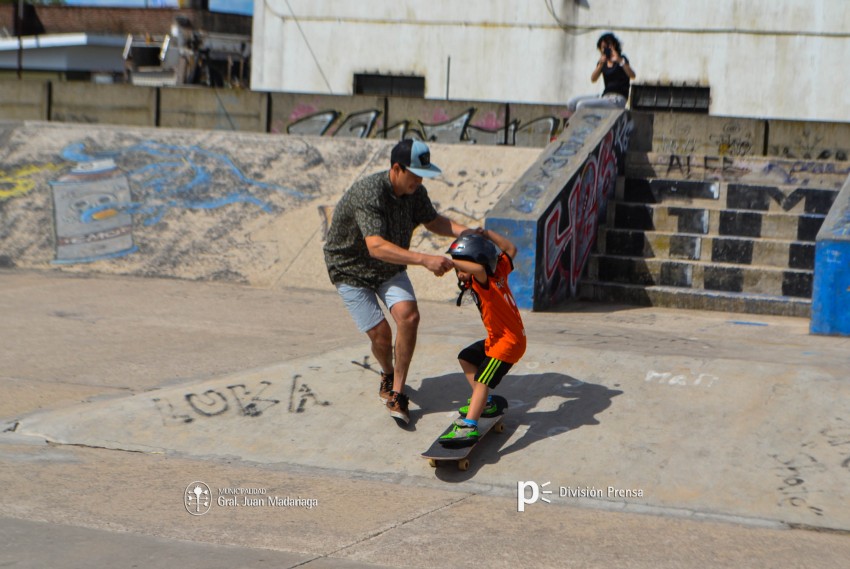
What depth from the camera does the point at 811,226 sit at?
1060cm

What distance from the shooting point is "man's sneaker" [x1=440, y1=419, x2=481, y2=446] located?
5.58 m

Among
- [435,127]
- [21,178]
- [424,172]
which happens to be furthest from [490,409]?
[21,178]

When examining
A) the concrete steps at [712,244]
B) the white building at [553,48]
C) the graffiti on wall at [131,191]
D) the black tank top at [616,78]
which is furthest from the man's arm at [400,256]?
the white building at [553,48]

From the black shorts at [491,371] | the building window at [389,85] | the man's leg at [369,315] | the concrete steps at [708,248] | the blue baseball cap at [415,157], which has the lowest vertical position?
the black shorts at [491,371]

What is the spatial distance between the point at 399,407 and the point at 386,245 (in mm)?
986

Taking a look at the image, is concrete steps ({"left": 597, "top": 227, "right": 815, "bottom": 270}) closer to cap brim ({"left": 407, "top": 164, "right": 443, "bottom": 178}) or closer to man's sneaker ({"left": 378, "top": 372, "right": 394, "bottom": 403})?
man's sneaker ({"left": 378, "top": 372, "right": 394, "bottom": 403})

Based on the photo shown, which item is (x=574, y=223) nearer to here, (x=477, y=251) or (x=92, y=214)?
(x=477, y=251)

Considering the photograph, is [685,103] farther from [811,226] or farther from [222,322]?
[222,322]

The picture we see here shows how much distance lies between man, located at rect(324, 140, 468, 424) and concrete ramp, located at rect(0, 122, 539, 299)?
4.23 metres

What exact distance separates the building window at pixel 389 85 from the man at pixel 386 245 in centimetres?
1528

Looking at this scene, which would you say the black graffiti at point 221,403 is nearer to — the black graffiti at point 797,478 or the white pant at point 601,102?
the black graffiti at point 797,478

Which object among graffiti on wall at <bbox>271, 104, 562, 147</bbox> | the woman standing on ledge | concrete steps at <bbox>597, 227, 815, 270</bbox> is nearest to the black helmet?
concrete steps at <bbox>597, 227, 815, 270</bbox>

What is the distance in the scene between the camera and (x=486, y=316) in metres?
5.71

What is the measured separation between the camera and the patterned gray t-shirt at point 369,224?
233 inches
